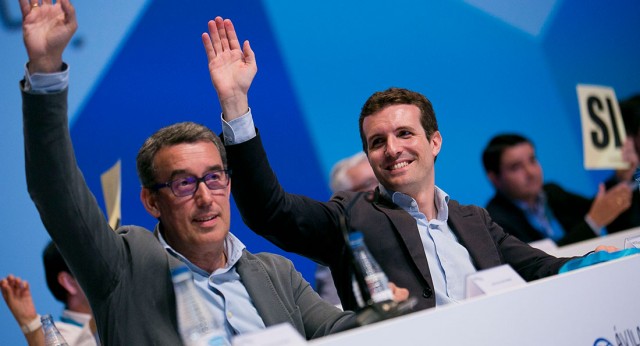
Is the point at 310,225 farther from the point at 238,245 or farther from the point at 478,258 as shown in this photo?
the point at 478,258

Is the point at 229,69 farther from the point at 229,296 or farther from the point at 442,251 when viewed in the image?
the point at 442,251

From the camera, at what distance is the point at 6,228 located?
377 centimetres

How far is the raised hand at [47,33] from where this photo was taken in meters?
1.80

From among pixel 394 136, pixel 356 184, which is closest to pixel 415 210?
pixel 394 136

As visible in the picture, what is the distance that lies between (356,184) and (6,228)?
184 centimetres

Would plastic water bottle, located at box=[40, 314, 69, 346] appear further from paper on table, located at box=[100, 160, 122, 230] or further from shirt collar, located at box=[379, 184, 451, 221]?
paper on table, located at box=[100, 160, 122, 230]

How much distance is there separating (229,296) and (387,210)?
683 millimetres

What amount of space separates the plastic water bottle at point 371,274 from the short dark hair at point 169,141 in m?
0.67

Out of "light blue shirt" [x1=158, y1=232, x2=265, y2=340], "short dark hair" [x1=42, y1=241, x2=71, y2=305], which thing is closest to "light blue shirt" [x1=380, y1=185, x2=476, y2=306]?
"light blue shirt" [x1=158, y1=232, x2=265, y2=340]

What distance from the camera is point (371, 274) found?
Result: 182 cm

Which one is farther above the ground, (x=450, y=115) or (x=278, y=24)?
(x=278, y=24)

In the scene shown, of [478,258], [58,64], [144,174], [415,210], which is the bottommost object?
[478,258]

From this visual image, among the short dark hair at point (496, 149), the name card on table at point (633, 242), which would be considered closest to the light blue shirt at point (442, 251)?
the name card on table at point (633, 242)

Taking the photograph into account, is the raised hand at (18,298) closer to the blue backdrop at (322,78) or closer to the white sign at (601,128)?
the blue backdrop at (322,78)
